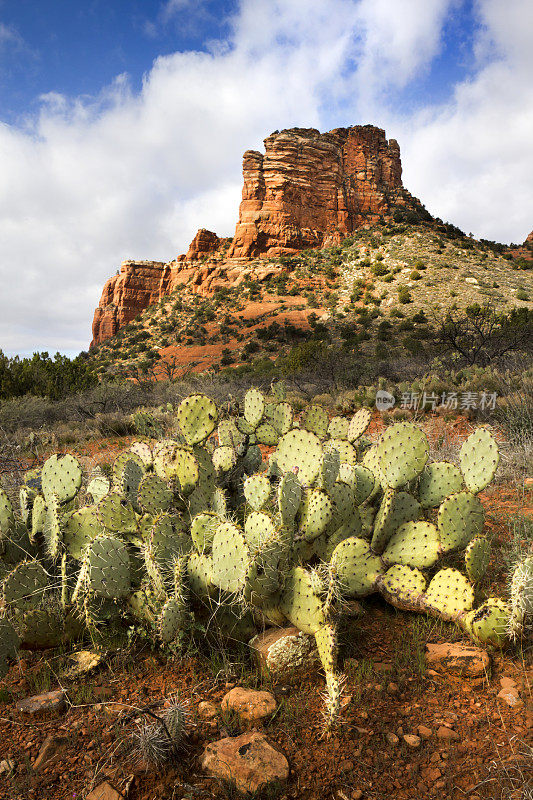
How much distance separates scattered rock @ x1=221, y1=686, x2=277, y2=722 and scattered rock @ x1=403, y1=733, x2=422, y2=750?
548 millimetres

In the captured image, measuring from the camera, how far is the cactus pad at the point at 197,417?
300 centimetres

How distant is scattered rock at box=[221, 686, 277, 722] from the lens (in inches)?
72.4

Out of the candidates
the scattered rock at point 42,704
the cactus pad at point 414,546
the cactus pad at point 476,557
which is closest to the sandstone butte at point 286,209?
the cactus pad at point 414,546

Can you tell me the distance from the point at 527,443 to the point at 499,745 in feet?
16.0

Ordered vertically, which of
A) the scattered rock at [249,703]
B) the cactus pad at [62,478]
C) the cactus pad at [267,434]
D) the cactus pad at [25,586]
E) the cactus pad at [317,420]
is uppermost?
the cactus pad at [317,420]

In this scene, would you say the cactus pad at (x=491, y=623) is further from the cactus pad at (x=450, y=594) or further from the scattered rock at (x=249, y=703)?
the scattered rock at (x=249, y=703)

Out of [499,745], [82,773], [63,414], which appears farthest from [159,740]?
[63,414]

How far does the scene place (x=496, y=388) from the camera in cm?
884

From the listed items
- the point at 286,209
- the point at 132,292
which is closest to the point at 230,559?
the point at 286,209

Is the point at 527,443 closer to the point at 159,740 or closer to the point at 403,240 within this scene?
the point at 159,740

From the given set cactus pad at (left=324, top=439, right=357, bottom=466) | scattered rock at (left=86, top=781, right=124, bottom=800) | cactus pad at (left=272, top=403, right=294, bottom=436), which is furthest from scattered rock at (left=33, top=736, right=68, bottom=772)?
cactus pad at (left=272, top=403, right=294, bottom=436)

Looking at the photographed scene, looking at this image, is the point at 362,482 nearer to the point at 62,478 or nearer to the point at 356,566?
the point at 356,566

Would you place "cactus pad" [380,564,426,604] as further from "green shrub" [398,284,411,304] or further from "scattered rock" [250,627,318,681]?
"green shrub" [398,284,411,304]

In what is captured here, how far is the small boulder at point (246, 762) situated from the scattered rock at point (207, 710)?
0.17m
